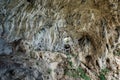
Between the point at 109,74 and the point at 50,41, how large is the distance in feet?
7.24

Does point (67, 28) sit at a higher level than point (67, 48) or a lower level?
higher

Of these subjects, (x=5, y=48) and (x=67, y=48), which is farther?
(x=67, y=48)

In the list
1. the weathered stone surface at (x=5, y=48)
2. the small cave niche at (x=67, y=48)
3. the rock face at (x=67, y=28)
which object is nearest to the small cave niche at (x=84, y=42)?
the rock face at (x=67, y=28)

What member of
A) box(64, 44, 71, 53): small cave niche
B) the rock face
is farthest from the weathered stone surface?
box(64, 44, 71, 53): small cave niche

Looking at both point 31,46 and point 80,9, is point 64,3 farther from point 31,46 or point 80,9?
point 31,46

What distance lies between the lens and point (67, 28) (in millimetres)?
8078

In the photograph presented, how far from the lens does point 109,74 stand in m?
8.32

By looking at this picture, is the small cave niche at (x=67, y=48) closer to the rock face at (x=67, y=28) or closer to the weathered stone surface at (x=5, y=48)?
the rock face at (x=67, y=28)

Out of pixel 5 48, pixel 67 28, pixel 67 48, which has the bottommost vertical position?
pixel 67 48

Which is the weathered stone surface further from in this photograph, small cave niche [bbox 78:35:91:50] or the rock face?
small cave niche [bbox 78:35:91:50]

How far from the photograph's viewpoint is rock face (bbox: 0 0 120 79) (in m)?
7.49

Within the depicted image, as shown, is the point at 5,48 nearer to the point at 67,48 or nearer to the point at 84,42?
the point at 67,48

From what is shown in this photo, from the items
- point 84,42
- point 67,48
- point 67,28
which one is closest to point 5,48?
point 67,48

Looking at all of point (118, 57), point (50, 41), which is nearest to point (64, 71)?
point (50, 41)
